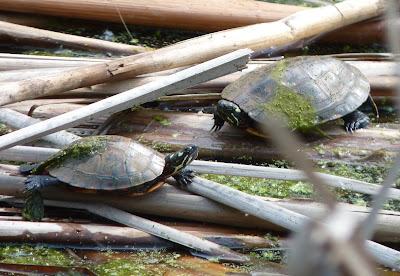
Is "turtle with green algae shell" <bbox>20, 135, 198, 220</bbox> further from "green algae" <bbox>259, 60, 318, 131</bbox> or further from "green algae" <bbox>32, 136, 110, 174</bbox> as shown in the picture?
"green algae" <bbox>259, 60, 318, 131</bbox>

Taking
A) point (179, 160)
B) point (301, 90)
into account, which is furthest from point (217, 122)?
point (179, 160)

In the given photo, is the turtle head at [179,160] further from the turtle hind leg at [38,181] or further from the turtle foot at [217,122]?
the turtle foot at [217,122]

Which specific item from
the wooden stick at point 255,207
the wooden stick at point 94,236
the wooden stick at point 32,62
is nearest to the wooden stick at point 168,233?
the wooden stick at point 94,236

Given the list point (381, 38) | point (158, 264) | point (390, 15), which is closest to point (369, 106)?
point (381, 38)

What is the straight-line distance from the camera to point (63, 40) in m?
5.65

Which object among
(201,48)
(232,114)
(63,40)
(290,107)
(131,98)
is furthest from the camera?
(63,40)

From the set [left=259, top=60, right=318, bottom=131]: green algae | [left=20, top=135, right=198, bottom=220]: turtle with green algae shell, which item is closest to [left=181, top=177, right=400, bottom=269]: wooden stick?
[left=20, top=135, right=198, bottom=220]: turtle with green algae shell

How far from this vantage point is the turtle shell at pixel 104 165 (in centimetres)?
322

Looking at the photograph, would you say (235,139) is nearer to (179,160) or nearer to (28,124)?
(179,160)

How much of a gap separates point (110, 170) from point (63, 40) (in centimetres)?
294

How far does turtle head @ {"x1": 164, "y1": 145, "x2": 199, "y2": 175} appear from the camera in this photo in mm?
3320

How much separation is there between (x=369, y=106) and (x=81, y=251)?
3.47 m

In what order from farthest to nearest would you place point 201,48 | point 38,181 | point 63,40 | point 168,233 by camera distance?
point 63,40 < point 201,48 < point 38,181 < point 168,233

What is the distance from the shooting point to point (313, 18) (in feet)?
18.3
